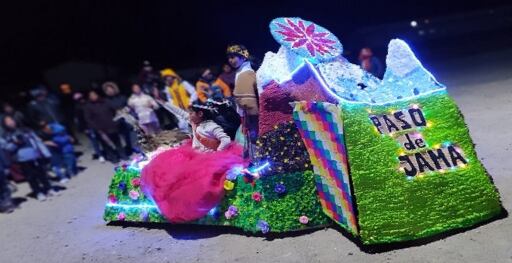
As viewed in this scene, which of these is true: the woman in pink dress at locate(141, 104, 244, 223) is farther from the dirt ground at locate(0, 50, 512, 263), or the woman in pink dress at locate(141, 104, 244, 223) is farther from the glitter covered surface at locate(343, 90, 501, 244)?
the glitter covered surface at locate(343, 90, 501, 244)

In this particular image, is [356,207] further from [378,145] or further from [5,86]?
[5,86]

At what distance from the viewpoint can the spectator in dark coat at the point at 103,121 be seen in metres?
10.6

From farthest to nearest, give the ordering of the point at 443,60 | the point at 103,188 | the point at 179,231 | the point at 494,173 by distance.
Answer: the point at 443,60, the point at 103,188, the point at 179,231, the point at 494,173

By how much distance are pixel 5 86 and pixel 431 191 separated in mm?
19108

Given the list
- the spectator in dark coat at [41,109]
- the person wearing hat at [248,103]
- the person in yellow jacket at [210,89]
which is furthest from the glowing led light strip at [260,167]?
the spectator in dark coat at [41,109]

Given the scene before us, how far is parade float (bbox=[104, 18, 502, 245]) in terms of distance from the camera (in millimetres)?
4430

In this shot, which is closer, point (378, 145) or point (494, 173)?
point (378, 145)

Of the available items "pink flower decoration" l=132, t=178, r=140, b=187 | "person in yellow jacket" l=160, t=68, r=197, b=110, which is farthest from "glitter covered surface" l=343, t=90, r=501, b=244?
"person in yellow jacket" l=160, t=68, r=197, b=110

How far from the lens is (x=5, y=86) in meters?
19.6

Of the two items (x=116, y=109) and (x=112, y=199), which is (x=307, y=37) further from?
(x=116, y=109)

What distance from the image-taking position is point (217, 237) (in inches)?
225

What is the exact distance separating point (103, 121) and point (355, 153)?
24.1ft

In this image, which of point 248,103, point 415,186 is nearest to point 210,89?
point 248,103

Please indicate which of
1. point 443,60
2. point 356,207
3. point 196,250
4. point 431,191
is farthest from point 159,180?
point 443,60
